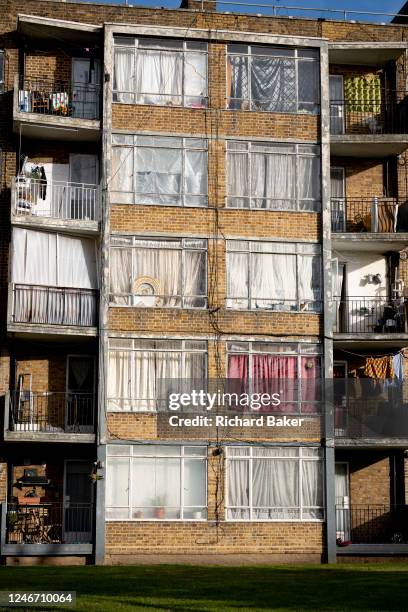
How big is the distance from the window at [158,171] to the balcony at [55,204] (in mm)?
951

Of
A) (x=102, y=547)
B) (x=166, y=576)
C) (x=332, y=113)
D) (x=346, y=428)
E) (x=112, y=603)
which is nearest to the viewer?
(x=112, y=603)

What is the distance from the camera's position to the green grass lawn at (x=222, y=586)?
2159cm

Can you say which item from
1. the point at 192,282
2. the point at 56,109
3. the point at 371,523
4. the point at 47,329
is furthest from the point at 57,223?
the point at 371,523

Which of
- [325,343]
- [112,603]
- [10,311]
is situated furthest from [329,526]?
[112,603]

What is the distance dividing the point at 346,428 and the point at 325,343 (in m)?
2.46

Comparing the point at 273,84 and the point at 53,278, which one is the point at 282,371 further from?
the point at 273,84

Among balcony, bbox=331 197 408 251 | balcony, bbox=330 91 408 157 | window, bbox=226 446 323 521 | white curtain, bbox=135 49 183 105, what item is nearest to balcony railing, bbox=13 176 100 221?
white curtain, bbox=135 49 183 105

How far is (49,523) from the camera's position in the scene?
3272cm

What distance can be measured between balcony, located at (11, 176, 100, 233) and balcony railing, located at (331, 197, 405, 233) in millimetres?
7260

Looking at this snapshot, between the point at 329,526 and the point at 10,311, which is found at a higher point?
the point at 10,311

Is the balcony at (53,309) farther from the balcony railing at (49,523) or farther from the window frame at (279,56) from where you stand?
the window frame at (279,56)

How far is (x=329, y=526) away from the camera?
32938 millimetres

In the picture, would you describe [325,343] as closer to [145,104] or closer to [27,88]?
[145,104]

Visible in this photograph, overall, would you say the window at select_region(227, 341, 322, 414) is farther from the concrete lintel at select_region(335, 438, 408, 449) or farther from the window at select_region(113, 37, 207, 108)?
the window at select_region(113, 37, 207, 108)
